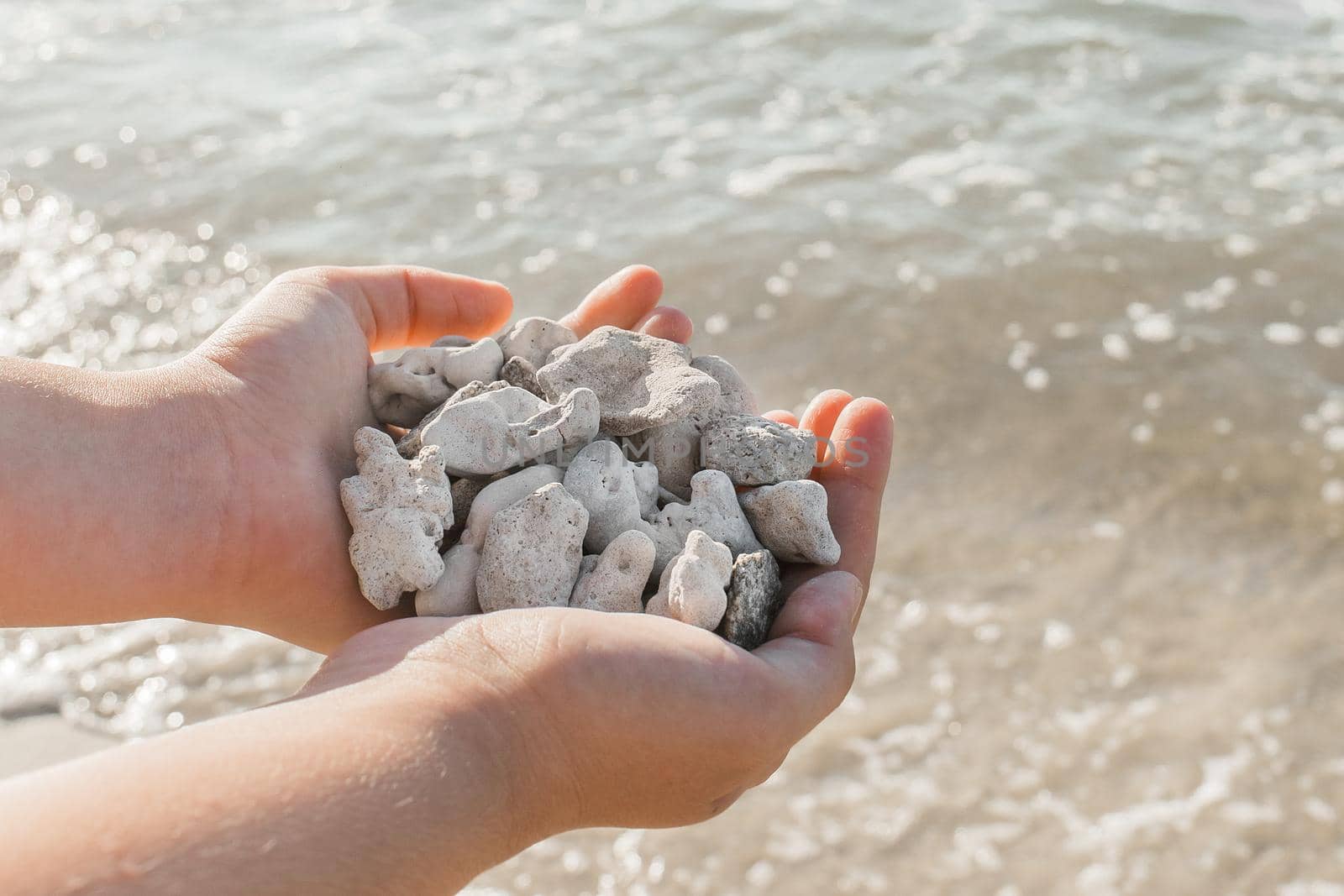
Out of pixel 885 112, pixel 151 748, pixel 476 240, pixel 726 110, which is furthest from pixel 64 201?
pixel 151 748

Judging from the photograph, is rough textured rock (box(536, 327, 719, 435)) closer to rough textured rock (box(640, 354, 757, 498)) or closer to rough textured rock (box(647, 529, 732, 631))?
rough textured rock (box(640, 354, 757, 498))

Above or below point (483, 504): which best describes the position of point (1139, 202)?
below

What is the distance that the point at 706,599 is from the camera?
5.57 ft

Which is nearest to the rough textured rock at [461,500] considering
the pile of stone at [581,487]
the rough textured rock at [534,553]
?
the pile of stone at [581,487]

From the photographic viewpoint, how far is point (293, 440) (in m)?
2.00

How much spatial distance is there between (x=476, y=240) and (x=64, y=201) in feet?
6.82

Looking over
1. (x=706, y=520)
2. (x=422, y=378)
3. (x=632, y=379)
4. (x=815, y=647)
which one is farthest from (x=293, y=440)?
(x=815, y=647)

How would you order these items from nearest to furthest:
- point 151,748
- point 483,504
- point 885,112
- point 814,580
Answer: point 151,748 < point 814,580 < point 483,504 < point 885,112

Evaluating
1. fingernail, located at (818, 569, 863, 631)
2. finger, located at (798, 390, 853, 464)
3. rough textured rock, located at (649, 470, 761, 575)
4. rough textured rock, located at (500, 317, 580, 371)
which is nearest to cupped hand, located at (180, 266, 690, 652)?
rough textured rock, located at (500, 317, 580, 371)

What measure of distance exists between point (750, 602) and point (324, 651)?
2.73 ft

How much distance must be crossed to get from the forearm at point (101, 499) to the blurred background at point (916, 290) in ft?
3.97

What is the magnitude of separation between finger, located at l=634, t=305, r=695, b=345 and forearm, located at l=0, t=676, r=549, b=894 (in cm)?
116

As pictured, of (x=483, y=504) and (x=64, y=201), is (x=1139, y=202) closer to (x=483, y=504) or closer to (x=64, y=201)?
(x=483, y=504)

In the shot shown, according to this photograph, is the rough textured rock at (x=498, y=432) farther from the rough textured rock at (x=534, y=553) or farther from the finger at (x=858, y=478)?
the finger at (x=858, y=478)
